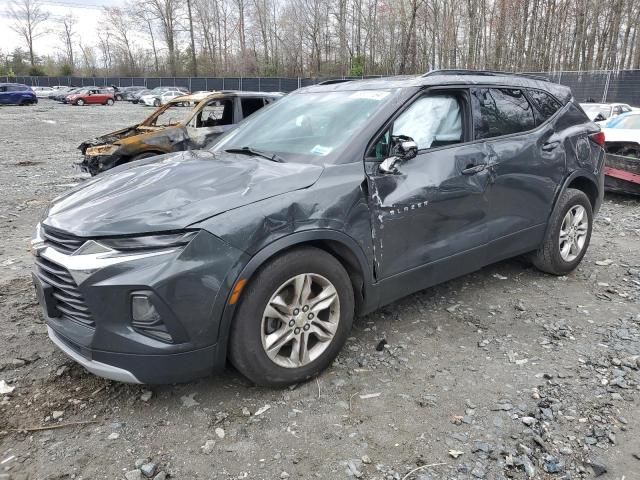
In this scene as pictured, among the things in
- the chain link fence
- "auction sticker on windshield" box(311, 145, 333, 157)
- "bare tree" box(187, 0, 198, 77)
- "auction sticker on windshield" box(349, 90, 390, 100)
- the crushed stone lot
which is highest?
"bare tree" box(187, 0, 198, 77)

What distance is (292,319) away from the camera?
2830mm

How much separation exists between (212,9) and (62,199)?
7197cm

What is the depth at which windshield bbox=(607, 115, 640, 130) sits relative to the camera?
8805 mm

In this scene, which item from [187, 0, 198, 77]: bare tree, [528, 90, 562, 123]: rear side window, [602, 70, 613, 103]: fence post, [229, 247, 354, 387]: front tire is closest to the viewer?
→ [229, 247, 354, 387]: front tire

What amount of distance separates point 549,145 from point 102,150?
739 cm

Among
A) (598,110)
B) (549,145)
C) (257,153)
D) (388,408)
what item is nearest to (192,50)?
(598,110)

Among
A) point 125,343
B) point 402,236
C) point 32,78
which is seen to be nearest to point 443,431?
point 402,236

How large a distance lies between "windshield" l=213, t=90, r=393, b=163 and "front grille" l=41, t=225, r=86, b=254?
1.34m

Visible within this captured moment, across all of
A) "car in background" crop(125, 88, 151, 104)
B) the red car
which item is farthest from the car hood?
"car in background" crop(125, 88, 151, 104)

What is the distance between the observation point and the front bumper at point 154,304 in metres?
2.38

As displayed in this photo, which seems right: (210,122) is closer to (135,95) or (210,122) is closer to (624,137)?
(624,137)

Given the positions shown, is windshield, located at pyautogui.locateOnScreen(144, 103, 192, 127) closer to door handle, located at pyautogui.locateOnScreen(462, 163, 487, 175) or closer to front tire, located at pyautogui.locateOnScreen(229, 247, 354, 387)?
door handle, located at pyautogui.locateOnScreen(462, 163, 487, 175)

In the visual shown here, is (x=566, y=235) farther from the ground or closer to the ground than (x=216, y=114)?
closer to the ground

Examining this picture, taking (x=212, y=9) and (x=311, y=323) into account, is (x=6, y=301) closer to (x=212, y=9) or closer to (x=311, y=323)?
(x=311, y=323)
